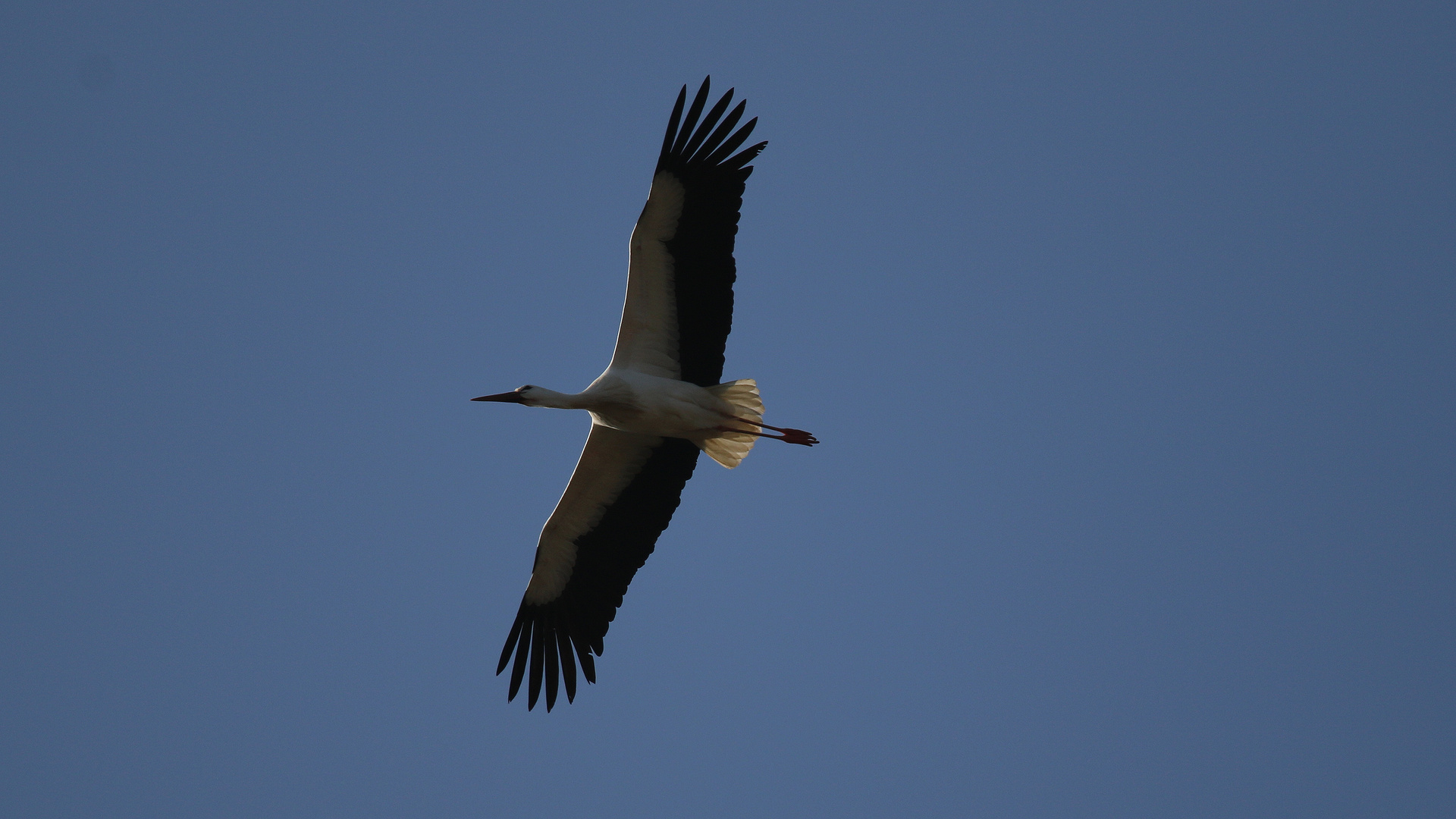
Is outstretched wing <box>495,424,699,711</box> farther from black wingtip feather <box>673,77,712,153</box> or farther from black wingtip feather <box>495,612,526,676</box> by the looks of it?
black wingtip feather <box>673,77,712,153</box>

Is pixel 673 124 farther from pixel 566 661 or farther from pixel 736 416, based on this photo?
pixel 566 661

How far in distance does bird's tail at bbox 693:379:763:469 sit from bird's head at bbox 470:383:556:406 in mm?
1055

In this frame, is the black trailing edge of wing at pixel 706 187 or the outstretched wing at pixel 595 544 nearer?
the black trailing edge of wing at pixel 706 187

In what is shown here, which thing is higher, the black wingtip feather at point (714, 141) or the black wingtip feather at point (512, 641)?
the black wingtip feather at point (714, 141)

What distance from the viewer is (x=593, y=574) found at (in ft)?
26.2

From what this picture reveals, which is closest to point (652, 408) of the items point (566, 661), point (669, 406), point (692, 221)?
point (669, 406)

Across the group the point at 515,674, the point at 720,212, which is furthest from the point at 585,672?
the point at 720,212

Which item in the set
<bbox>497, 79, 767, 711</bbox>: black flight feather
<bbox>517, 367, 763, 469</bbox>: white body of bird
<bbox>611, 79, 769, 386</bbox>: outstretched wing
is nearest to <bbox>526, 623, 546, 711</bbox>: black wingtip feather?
<bbox>497, 79, 767, 711</bbox>: black flight feather

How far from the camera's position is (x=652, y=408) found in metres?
7.23

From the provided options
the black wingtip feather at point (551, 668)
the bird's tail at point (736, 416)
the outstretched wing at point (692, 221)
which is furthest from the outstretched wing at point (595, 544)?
the outstretched wing at point (692, 221)

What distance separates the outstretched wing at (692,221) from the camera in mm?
6961

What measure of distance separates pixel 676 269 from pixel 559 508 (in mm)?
1917

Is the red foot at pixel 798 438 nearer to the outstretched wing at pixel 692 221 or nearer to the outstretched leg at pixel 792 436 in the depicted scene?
Result: the outstretched leg at pixel 792 436

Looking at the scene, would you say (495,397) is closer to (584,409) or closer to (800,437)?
(584,409)
